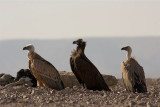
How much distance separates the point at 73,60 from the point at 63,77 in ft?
15.3

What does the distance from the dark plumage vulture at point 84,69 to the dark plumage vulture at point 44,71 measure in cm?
83

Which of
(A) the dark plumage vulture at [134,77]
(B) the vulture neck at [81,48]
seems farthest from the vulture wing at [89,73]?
(A) the dark plumage vulture at [134,77]

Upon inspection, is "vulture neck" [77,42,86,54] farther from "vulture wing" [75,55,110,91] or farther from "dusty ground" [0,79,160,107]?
"dusty ground" [0,79,160,107]

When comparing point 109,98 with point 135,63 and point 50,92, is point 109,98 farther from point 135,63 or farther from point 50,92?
point 135,63

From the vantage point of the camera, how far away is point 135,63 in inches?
723

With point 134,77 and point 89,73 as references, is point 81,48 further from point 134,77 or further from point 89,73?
point 134,77

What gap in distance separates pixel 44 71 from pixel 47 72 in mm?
129

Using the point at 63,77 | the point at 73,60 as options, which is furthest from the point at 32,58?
the point at 63,77

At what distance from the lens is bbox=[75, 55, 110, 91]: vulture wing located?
18297mm

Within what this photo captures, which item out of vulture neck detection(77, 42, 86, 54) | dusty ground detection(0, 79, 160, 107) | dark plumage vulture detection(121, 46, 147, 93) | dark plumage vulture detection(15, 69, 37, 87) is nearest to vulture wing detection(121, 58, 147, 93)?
dark plumage vulture detection(121, 46, 147, 93)

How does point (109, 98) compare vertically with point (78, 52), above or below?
below

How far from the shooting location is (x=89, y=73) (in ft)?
60.8

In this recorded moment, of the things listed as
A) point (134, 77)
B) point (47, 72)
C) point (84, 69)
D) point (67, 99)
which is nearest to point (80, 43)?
point (84, 69)

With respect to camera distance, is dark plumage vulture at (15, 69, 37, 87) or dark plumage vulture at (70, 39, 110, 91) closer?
dark plumage vulture at (70, 39, 110, 91)
